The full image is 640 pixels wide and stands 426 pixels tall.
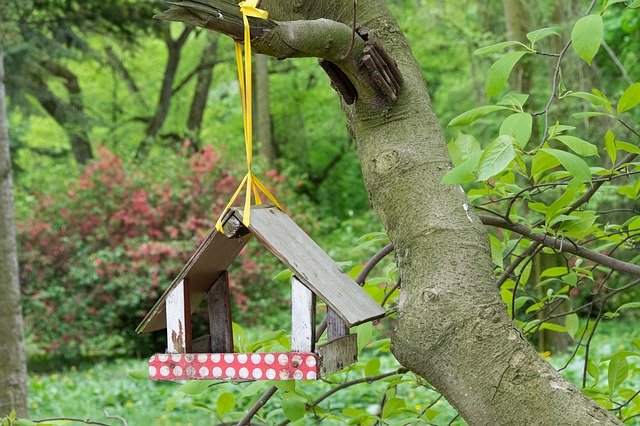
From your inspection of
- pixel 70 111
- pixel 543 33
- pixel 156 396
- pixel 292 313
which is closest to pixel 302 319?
pixel 292 313

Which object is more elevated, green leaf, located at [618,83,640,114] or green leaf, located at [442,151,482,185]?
green leaf, located at [618,83,640,114]

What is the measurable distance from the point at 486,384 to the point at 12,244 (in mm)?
3040

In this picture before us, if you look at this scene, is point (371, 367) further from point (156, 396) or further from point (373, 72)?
point (156, 396)

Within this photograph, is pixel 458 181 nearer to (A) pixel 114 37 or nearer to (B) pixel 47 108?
(A) pixel 114 37

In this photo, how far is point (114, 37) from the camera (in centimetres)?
1327

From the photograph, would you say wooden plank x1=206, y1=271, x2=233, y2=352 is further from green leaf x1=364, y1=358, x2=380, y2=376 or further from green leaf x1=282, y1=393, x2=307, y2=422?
green leaf x1=364, y1=358, x2=380, y2=376

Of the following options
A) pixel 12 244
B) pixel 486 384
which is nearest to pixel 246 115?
pixel 486 384

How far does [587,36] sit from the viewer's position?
1.25 meters

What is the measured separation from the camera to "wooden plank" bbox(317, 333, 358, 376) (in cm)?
148

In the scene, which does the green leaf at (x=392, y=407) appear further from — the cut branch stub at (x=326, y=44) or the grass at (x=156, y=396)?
the grass at (x=156, y=396)

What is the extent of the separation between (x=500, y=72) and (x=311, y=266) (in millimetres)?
444

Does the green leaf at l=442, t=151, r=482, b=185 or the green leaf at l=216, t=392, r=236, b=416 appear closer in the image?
the green leaf at l=442, t=151, r=482, b=185

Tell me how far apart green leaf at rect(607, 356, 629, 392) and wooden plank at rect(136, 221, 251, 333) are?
785 mm

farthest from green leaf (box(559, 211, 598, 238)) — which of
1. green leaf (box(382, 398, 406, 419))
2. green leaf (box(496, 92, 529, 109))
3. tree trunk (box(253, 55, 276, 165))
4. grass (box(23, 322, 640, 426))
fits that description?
tree trunk (box(253, 55, 276, 165))
